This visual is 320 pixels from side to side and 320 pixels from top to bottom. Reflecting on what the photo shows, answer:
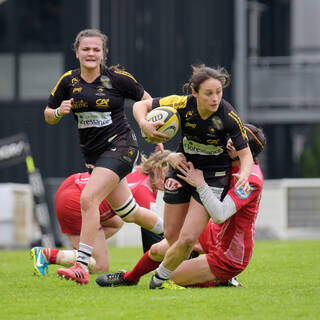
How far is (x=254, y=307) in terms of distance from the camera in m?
5.57

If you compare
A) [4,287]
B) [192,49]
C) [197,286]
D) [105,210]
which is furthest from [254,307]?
[192,49]

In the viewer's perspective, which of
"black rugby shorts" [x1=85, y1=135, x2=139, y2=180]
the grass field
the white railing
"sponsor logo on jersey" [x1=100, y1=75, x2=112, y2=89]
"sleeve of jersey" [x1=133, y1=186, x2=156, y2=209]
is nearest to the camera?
the grass field

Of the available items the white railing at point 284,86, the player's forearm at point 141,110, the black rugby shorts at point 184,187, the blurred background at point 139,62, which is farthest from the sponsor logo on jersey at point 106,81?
the white railing at point 284,86

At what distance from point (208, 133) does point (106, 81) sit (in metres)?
1.40

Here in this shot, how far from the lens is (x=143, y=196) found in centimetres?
839

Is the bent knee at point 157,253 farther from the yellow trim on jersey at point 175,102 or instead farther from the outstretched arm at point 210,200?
the yellow trim on jersey at point 175,102

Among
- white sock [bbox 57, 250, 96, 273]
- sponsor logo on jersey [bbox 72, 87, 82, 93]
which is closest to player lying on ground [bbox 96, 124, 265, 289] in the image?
white sock [bbox 57, 250, 96, 273]

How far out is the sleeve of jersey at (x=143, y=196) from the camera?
8.34 meters

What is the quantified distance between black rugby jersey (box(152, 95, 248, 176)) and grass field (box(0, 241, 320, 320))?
1007 mm

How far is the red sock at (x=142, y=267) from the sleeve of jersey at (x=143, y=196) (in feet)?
4.44

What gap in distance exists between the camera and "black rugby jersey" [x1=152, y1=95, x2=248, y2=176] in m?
6.38

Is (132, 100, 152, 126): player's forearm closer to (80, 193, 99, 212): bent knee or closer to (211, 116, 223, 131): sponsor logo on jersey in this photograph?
(211, 116, 223, 131): sponsor logo on jersey

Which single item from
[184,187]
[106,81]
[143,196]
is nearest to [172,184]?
[184,187]

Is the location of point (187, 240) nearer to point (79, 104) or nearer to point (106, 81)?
point (79, 104)
